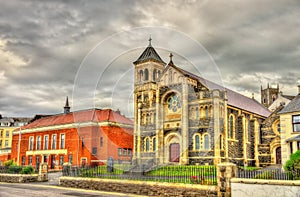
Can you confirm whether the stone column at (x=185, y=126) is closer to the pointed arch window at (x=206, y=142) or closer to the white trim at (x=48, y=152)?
the pointed arch window at (x=206, y=142)

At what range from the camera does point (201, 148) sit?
117 feet

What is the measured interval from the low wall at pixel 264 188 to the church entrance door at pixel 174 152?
68.5 feet

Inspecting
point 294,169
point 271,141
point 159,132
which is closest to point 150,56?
point 159,132

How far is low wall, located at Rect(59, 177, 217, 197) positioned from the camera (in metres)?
18.3

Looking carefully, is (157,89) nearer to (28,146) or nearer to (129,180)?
(129,180)

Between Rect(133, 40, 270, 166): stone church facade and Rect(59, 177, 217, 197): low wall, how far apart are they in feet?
48.0

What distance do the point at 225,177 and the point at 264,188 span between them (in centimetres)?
225

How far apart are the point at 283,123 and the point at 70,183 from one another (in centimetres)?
2194

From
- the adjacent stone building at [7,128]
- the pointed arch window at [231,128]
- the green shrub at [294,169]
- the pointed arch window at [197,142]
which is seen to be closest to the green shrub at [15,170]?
the pointed arch window at [197,142]

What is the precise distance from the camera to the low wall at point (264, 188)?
15070 millimetres

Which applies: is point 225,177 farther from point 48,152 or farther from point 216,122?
point 48,152

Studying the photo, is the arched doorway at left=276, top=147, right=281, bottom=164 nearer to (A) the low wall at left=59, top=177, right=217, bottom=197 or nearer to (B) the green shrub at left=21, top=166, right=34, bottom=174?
(A) the low wall at left=59, top=177, right=217, bottom=197

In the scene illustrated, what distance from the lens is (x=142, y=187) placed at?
20.9 meters

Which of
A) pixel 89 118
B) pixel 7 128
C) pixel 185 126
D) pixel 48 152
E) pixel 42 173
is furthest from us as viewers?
pixel 7 128
